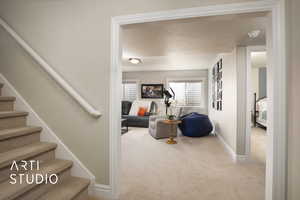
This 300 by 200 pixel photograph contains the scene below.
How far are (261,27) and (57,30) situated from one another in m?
2.65

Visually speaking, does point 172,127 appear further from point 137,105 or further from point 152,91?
point 152,91

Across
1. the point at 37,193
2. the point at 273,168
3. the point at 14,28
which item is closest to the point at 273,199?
the point at 273,168

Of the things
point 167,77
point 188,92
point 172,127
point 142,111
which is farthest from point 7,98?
point 188,92

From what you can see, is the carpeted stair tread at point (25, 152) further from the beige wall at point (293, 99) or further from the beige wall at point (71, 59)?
the beige wall at point (293, 99)

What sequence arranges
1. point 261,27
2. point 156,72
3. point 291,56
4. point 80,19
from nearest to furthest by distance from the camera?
Result: point 291,56, point 80,19, point 261,27, point 156,72

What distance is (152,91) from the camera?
656cm

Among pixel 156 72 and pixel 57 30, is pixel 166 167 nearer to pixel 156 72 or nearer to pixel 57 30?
pixel 57 30

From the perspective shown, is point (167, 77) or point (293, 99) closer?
point (293, 99)

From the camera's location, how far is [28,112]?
5.91 ft

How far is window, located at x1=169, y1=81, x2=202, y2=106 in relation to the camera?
6301 mm

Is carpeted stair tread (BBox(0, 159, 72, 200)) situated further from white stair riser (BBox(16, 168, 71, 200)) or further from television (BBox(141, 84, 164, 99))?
television (BBox(141, 84, 164, 99))

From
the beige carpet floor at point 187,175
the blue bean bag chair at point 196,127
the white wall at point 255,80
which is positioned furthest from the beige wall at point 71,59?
the white wall at point 255,80

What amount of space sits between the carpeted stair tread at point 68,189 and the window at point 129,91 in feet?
17.5

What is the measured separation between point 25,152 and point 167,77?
5.60m
